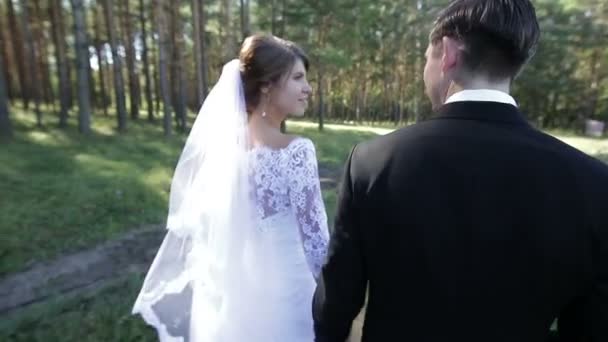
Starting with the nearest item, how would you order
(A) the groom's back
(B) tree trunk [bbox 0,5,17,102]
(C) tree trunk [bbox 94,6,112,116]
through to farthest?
(A) the groom's back
(B) tree trunk [bbox 0,5,17,102]
(C) tree trunk [bbox 94,6,112,116]

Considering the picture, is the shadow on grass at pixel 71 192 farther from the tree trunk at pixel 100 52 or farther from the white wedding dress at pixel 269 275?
the tree trunk at pixel 100 52

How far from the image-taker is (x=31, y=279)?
15.7 ft

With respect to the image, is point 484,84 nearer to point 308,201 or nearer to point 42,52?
point 308,201

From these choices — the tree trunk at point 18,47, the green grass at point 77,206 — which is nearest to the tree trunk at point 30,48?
the green grass at point 77,206

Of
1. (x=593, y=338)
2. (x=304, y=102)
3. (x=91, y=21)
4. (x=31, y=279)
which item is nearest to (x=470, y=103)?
(x=593, y=338)

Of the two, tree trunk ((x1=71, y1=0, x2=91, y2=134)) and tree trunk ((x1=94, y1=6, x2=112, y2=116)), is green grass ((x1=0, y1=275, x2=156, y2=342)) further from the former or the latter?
tree trunk ((x1=94, y1=6, x2=112, y2=116))

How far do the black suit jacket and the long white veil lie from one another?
116 cm

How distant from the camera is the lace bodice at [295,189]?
225cm

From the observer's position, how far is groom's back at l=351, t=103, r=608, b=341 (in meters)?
1.12

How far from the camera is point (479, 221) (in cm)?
116

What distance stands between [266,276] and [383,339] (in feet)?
3.59

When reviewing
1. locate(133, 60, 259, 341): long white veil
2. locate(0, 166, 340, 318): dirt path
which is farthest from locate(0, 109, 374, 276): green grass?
locate(133, 60, 259, 341): long white veil

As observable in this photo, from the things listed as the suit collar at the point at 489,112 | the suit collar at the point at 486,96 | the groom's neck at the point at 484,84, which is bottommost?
the suit collar at the point at 489,112

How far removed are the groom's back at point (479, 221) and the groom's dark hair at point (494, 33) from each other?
111 millimetres
